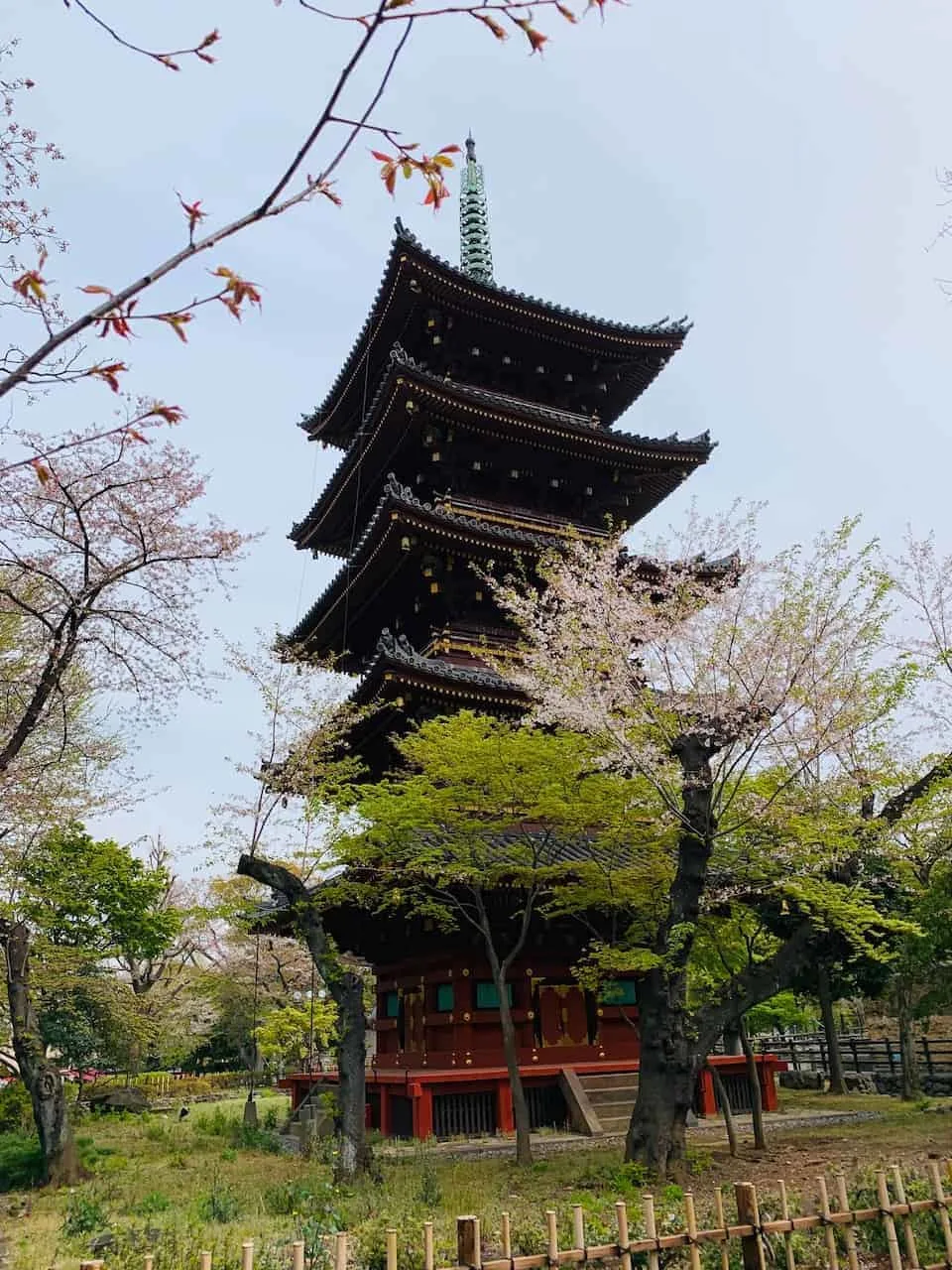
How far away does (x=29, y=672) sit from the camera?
1627cm

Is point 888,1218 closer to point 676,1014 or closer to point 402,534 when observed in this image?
point 676,1014

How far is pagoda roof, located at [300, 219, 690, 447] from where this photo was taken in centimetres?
2112

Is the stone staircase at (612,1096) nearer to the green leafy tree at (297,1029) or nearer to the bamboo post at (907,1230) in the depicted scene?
the green leafy tree at (297,1029)

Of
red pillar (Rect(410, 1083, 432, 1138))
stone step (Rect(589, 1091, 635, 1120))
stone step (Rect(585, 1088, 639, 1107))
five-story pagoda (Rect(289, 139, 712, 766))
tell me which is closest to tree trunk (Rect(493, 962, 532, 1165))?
red pillar (Rect(410, 1083, 432, 1138))

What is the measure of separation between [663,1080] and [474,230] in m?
27.6

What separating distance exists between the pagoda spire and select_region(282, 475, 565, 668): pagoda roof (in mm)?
12457

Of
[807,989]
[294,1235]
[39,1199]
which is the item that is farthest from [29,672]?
[807,989]

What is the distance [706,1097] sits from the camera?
60.5 feet

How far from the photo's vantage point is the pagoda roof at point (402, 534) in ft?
60.8

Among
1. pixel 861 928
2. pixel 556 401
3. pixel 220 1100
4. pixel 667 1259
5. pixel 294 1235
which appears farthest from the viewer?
pixel 220 1100

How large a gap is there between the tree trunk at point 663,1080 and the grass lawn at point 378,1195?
1.30 ft

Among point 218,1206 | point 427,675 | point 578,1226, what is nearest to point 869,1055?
point 427,675

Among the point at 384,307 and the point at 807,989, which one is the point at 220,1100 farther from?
the point at 384,307

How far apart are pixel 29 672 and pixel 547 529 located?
38.1 feet
